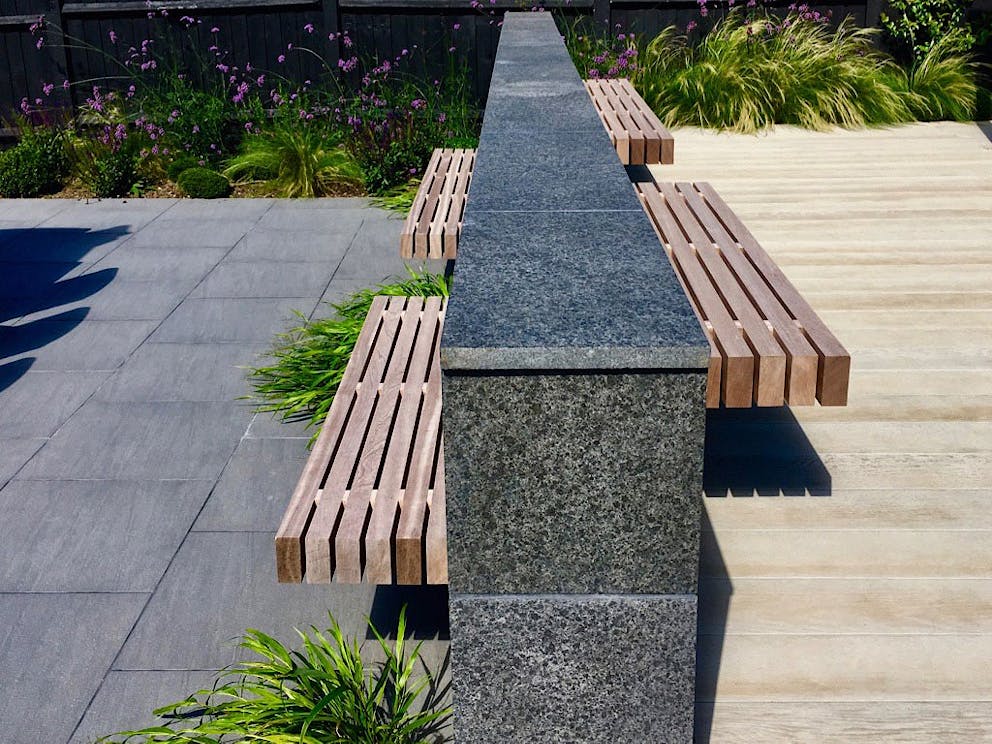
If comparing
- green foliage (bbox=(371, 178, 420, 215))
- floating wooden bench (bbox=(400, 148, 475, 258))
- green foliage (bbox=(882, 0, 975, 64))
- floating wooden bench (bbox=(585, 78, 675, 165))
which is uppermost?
green foliage (bbox=(882, 0, 975, 64))

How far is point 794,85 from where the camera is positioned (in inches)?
367

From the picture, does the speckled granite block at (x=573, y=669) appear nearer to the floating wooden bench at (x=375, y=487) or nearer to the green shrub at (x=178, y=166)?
the floating wooden bench at (x=375, y=487)

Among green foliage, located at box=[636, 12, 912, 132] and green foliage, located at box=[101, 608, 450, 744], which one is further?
green foliage, located at box=[636, 12, 912, 132]

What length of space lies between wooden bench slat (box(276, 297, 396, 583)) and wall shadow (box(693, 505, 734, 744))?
0.99m

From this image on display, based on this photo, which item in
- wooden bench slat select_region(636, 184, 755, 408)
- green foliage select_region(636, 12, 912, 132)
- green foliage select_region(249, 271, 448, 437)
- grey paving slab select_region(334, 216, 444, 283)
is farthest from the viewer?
green foliage select_region(636, 12, 912, 132)

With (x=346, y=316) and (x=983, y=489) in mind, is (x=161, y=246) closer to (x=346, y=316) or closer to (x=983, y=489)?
(x=346, y=316)

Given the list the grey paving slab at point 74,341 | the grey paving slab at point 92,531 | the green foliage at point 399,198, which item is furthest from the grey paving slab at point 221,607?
the green foliage at point 399,198

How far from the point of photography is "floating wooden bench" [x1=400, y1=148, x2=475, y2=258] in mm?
5312

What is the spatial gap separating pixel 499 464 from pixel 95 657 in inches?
68.4

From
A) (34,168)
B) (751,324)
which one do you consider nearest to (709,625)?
(751,324)

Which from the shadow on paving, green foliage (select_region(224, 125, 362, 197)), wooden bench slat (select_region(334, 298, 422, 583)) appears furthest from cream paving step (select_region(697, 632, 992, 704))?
green foliage (select_region(224, 125, 362, 197))

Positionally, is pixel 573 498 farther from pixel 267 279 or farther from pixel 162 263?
pixel 162 263

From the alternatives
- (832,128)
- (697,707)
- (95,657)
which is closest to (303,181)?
(832,128)

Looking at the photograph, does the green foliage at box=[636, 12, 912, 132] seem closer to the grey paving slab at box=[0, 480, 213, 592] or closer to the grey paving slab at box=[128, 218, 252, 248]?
the grey paving slab at box=[128, 218, 252, 248]
